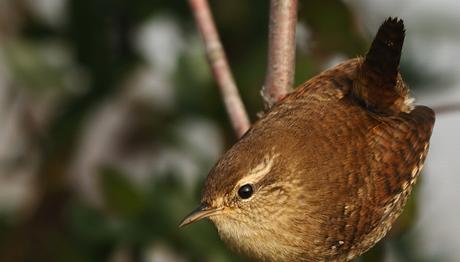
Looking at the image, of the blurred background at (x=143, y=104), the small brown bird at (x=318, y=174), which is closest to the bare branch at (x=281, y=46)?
the small brown bird at (x=318, y=174)

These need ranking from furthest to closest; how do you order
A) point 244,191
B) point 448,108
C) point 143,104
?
point 143,104, point 448,108, point 244,191

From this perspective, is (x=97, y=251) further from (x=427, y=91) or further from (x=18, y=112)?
(x=427, y=91)

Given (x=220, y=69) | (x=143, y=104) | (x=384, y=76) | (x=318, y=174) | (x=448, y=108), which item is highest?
(x=220, y=69)

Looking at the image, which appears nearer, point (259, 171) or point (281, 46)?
point (259, 171)

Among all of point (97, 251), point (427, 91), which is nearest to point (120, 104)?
point (97, 251)

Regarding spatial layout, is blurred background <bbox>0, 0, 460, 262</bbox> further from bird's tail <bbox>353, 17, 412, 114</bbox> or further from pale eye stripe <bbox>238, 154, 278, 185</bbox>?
pale eye stripe <bbox>238, 154, 278, 185</bbox>

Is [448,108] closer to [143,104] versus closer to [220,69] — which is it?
[220,69]

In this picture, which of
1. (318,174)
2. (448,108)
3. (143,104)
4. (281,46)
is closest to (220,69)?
(281,46)
